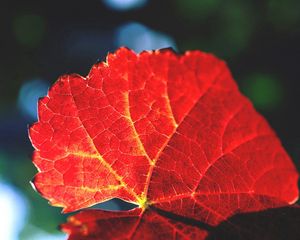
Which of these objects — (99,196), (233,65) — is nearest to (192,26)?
(233,65)

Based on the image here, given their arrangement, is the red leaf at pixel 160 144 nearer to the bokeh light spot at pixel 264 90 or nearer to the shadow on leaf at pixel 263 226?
the shadow on leaf at pixel 263 226

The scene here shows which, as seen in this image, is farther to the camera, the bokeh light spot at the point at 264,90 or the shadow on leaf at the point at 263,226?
the bokeh light spot at the point at 264,90

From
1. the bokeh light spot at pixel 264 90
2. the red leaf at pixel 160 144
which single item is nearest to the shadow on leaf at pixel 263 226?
the red leaf at pixel 160 144

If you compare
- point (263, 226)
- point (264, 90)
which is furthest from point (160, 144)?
point (264, 90)

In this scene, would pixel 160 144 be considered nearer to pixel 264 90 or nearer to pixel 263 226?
pixel 263 226

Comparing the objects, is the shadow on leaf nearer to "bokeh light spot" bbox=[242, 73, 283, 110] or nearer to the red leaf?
the red leaf

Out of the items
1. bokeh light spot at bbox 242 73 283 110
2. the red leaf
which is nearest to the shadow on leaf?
the red leaf

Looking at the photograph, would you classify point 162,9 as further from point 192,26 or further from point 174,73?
point 174,73
